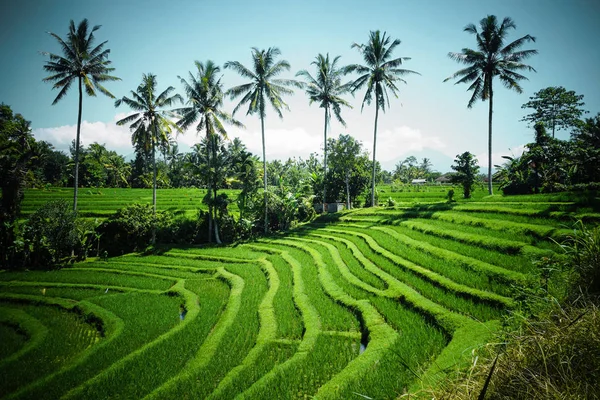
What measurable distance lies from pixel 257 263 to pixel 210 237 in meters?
9.86

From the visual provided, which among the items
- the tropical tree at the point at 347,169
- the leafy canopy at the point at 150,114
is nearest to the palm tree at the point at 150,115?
the leafy canopy at the point at 150,114

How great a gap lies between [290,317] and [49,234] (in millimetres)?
19107

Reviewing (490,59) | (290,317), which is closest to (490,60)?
(490,59)

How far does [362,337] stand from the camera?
285 inches

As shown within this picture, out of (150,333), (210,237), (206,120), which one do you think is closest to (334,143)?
(206,120)

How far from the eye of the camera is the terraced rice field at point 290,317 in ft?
18.7

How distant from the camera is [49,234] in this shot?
59.2ft

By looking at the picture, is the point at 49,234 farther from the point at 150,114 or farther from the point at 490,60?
the point at 490,60

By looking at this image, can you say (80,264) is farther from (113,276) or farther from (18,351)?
(18,351)

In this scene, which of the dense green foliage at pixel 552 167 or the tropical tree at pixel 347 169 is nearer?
the dense green foliage at pixel 552 167

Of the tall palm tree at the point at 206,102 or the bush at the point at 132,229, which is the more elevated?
the tall palm tree at the point at 206,102

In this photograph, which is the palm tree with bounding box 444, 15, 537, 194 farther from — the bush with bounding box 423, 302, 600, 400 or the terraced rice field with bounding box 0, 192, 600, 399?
the bush with bounding box 423, 302, 600, 400

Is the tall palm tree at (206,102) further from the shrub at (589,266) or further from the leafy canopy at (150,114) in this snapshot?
the shrub at (589,266)

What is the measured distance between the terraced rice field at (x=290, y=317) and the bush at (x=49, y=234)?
300 cm
